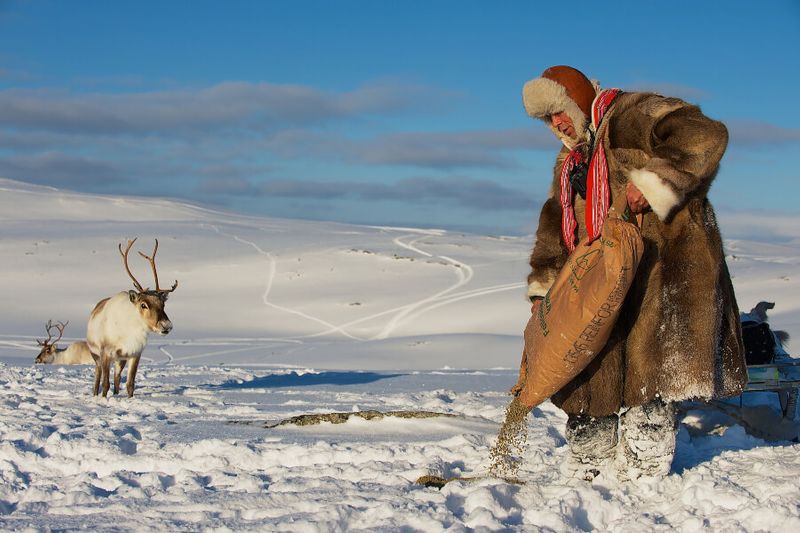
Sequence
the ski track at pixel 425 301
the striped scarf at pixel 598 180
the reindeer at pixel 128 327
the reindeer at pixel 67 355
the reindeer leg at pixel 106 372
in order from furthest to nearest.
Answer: the ski track at pixel 425 301 → the reindeer at pixel 67 355 → the reindeer at pixel 128 327 → the reindeer leg at pixel 106 372 → the striped scarf at pixel 598 180

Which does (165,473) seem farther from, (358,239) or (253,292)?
(358,239)

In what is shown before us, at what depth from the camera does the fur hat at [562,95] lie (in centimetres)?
369

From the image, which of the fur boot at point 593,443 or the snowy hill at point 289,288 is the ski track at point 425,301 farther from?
the fur boot at point 593,443

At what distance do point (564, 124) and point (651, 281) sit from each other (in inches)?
30.4

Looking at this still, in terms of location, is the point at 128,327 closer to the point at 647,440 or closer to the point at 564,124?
the point at 564,124

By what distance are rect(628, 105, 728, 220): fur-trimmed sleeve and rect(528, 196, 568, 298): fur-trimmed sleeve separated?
68 centimetres

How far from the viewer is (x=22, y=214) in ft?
126

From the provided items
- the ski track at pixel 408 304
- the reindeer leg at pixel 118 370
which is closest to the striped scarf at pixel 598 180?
the reindeer leg at pixel 118 370

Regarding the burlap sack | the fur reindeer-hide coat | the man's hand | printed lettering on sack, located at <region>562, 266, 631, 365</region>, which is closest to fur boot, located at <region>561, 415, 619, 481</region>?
the fur reindeer-hide coat

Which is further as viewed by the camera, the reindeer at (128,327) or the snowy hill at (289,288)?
the snowy hill at (289,288)

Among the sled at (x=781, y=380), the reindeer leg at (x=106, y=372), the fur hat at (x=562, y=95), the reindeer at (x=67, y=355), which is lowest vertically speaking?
the reindeer at (x=67, y=355)

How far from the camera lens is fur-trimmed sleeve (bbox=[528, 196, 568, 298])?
4.02 m

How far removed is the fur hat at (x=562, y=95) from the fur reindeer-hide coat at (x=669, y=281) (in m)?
0.15

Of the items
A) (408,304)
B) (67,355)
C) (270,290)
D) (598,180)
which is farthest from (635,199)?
(270,290)
